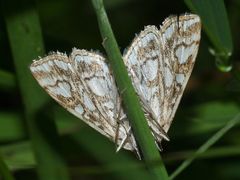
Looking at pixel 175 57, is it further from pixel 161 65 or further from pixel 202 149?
pixel 202 149

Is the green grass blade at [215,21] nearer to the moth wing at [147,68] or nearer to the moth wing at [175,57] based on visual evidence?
the moth wing at [175,57]

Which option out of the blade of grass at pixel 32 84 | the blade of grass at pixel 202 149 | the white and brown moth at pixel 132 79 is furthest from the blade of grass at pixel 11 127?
the blade of grass at pixel 202 149

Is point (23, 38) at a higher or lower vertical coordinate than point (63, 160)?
higher

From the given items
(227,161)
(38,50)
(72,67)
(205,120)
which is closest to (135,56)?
(72,67)

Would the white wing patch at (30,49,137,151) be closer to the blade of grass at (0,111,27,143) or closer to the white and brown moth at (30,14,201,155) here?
the white and brown moth at (30,14,201,155)

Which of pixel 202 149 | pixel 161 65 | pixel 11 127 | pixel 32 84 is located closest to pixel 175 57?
pixel 161 65

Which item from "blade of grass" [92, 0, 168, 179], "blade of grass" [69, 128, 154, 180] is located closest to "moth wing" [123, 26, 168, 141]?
"blade of grass" [69, 128, 154, 180]

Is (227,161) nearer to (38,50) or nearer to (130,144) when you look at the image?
(130,144)
